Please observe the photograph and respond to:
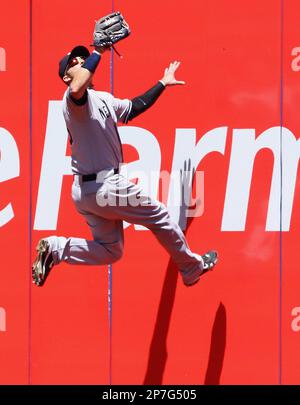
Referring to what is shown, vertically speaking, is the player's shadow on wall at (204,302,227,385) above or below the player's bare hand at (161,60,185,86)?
below

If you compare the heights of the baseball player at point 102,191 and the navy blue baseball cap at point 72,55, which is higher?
the navy blue baseball cap at point 72,55

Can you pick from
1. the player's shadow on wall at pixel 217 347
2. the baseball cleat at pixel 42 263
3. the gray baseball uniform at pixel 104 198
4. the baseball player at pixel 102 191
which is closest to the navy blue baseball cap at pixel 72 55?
the baseball player at pixel 102 191

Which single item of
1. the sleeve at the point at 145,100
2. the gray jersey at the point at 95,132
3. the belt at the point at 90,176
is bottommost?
the belt at the point at 90,176

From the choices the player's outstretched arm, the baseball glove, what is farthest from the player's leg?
the baseball glove

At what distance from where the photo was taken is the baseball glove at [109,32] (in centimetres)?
435

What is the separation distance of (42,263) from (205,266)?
95cm

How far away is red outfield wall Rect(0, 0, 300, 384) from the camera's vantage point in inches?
198

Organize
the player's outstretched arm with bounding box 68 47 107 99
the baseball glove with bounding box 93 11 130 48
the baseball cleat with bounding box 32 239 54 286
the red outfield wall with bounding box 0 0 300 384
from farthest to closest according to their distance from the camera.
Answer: the red outfield wall with bounding box 0 0 300 384, the baseball cleat with bounding box 32 239 54 286, the baseball glove with bounding box 93 11 130 48, the player's outstretched arm with bounding box 68 47 107 99

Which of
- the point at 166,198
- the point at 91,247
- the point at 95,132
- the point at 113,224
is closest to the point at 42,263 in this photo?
the point at 91,247

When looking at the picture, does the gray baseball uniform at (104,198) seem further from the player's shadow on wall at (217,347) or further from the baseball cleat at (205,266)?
the player's shadow on wall at (217,347)

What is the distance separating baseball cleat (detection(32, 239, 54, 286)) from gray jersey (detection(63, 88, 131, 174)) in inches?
17.7

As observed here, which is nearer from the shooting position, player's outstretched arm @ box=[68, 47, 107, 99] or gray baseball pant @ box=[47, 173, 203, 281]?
player's outstretched arm @ box=[68, 47, 107, 99]

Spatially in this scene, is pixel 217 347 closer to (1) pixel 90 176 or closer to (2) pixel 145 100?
(1) pixel 90 176

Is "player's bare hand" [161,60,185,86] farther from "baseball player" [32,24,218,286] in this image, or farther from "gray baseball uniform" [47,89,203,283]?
"gray baseball uniform" [47,89,203,283]
